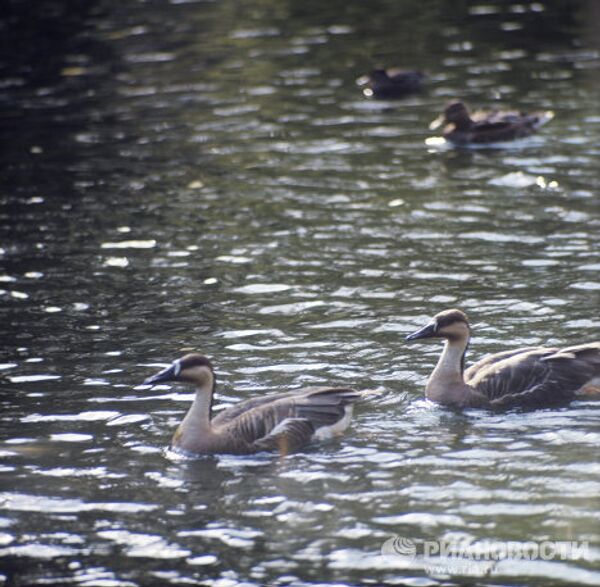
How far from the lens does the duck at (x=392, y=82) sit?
28.3 metres

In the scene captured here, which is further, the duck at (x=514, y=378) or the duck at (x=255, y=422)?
the duck at (x=514, y=378)

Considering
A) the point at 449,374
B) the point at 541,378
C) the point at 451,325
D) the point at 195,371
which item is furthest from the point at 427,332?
the point at 195,371

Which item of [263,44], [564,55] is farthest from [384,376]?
[263,44]

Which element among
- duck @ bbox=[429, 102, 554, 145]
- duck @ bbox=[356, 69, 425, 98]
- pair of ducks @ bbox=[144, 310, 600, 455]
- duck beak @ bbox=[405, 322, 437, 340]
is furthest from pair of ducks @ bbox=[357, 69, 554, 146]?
duck beak @ bbox=[405, 322, 437, 340]

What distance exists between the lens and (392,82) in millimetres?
28203

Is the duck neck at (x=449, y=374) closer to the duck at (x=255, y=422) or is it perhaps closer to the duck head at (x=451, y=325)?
the duck head at (x=451, y=325)

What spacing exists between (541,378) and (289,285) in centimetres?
489

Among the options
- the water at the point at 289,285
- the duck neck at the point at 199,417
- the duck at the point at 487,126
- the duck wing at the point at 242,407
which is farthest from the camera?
the duck at the point at 487,126

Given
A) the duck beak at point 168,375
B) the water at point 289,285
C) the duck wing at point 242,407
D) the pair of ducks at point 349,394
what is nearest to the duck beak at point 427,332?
the pair of ducks at point 349,394

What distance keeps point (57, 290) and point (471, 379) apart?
6444mm

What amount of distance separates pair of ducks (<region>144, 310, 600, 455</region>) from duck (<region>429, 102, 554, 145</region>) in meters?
10.4

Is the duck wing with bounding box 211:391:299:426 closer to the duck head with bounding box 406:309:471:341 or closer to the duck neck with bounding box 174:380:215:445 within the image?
the duck neck with bounding box 174:380:215:445

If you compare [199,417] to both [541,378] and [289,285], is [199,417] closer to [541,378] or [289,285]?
[541,378]

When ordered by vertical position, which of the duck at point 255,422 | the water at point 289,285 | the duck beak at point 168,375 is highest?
the duck beak at point 168,375
